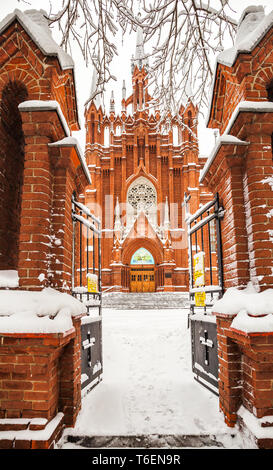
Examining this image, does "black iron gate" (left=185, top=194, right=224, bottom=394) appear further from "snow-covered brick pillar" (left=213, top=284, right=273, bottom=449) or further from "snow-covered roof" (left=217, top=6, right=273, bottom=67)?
"snow-covered roof" (left=217, top=6, right=273, bottom=67)

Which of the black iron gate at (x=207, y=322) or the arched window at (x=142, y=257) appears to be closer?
the black iron gate at (x=207, y=322)

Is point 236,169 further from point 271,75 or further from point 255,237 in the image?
point 271,75

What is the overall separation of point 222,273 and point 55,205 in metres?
1.96

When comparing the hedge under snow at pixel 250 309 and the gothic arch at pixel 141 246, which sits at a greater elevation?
the gothic arch at pixel 141 246

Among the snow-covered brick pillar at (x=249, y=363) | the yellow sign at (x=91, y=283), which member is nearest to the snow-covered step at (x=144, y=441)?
the snow-covered brick pillar at (x=249, y=363)

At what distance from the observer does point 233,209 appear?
292cm

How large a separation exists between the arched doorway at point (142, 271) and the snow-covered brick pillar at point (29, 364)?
20641 mm

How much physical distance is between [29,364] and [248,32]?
154 inches

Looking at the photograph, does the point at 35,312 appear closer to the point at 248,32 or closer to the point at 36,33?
the point at 36,33

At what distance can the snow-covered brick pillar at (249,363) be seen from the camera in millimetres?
2252

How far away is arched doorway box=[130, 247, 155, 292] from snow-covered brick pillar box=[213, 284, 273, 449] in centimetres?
2026

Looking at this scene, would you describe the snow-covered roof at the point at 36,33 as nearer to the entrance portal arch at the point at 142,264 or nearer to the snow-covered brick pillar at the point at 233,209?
the snow-covered brick pillar at the point at 233,209

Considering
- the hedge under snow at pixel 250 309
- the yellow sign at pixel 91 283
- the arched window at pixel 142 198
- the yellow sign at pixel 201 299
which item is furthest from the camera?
the arched window at pixel 142 198

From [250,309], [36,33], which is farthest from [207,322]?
[36,33]
